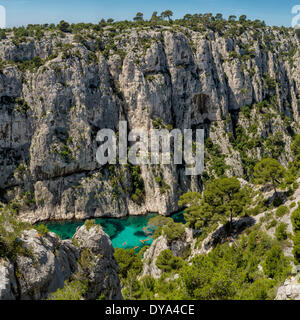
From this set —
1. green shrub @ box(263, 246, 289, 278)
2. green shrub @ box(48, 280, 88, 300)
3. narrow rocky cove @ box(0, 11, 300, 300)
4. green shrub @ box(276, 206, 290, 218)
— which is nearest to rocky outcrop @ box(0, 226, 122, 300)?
narrow rocky cove @ box(0, 11, 300, 300)

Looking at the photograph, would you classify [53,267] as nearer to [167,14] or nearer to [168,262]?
[168,262]

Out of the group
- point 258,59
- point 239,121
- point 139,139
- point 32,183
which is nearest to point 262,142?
point 239,121

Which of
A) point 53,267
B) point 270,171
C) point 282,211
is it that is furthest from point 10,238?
point 270,171

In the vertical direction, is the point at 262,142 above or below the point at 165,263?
above

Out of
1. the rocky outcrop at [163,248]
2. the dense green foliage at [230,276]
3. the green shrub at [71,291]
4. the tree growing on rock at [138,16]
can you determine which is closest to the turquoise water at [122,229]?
the rocky outcrop at [163,248]

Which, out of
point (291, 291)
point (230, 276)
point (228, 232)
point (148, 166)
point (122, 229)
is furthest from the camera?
point (148, 166)

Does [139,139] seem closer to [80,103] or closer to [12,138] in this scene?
[80,103]
